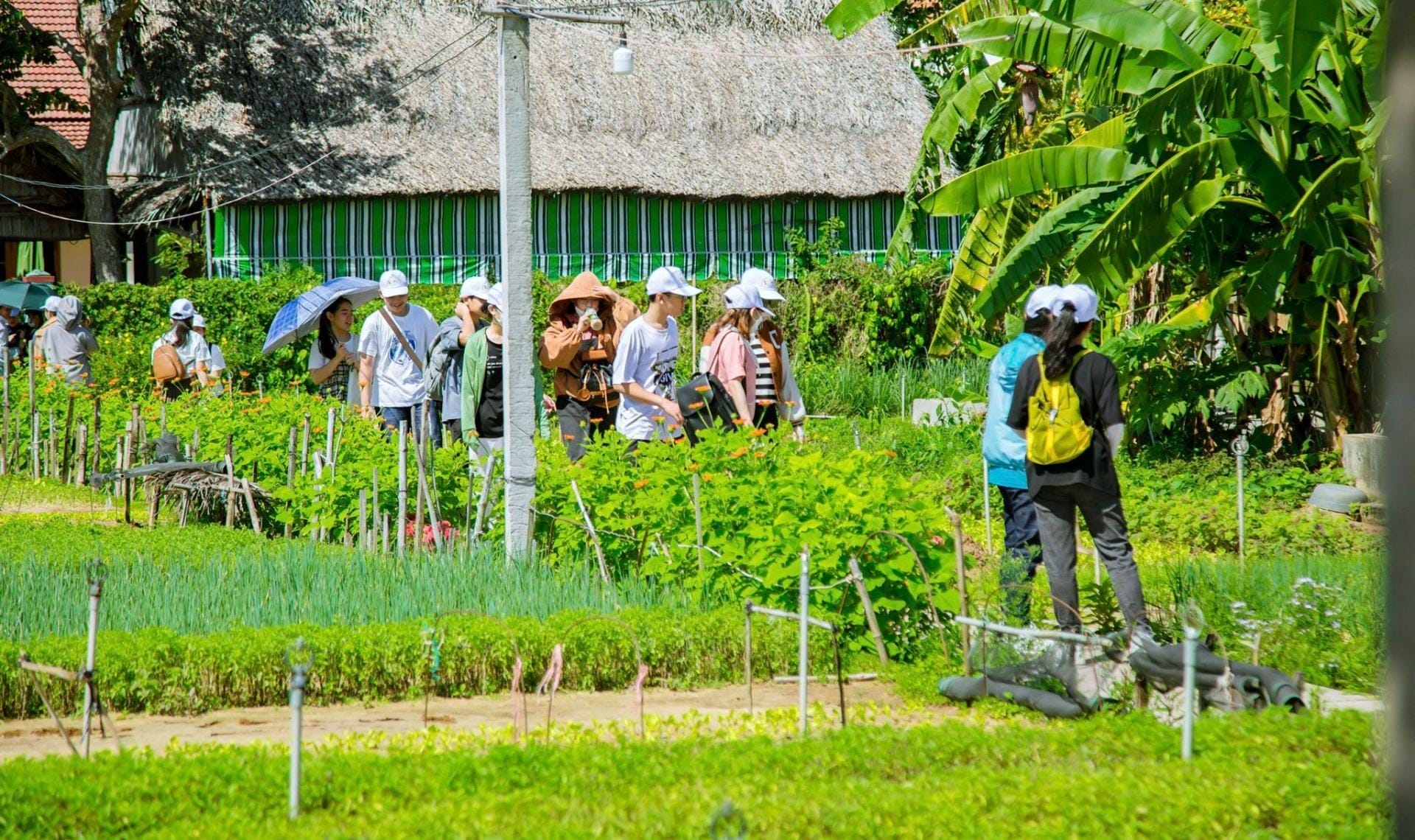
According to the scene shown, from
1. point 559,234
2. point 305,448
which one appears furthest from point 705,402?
point 559,234

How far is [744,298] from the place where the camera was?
924 cm

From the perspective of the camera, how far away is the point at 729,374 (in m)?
9.09

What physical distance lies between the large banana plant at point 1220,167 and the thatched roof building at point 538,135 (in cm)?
1134

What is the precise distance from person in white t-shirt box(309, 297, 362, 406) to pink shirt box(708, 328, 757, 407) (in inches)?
151

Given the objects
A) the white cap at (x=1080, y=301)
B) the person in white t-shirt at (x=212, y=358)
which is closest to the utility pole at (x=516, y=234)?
the white cap at (x=1080, y=301)

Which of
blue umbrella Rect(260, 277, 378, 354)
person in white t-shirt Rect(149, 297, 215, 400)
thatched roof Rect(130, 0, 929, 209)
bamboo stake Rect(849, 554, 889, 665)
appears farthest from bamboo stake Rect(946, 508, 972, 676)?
thatched roof Rect(130, 0, 929, 209)

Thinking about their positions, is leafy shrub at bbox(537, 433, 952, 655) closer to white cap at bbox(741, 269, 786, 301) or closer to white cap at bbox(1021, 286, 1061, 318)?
white cap at bbox(1021, 286, 1061, 318)

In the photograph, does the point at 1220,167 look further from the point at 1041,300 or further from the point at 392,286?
the point at 392,286

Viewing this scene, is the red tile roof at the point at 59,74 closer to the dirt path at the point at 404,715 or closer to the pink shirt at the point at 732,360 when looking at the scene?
the pink shirt at the point at 732,360

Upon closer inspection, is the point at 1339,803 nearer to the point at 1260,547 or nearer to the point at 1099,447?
the point at 1099,447

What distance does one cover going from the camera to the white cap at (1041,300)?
6.79 m

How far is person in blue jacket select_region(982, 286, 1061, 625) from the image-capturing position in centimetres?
713

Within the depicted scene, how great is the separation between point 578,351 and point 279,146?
44.0 feet

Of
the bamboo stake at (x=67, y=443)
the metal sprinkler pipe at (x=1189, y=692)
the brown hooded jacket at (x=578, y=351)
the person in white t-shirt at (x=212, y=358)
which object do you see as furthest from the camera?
the person in white t-shirt at (x=212, y=358)
